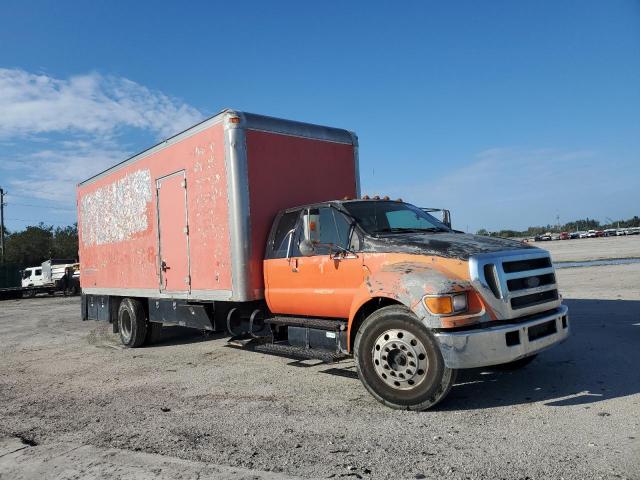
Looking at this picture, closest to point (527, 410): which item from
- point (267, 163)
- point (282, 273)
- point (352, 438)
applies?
point (352, 438)

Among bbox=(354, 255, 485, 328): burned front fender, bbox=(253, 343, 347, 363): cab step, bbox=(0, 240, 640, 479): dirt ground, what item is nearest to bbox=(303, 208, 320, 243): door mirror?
bbox=(354, 255, 485, 328): burned front fender

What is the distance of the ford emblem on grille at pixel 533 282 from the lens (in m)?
5.10

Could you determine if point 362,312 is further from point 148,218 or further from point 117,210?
point 117,210

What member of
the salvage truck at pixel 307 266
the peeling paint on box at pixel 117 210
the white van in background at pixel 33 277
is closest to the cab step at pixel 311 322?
the salvage truck at pixel 307 266

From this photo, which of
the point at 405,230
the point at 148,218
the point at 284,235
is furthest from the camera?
the point at 148,218

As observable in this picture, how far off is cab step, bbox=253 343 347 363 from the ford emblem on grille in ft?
6.77

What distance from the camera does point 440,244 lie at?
514 centimetres

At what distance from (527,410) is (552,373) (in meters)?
1.42

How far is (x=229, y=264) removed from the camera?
22.7 feet

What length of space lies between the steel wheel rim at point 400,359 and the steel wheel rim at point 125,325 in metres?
6.26

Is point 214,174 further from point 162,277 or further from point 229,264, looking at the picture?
point 162,277

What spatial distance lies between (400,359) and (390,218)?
6.24 feet

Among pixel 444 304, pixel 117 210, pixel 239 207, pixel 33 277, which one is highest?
pixel 117 210

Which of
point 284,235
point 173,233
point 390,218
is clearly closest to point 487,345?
point 390,218
